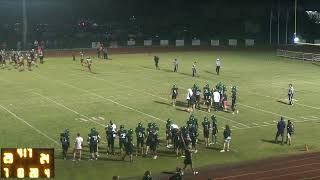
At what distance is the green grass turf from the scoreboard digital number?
30.7 feet

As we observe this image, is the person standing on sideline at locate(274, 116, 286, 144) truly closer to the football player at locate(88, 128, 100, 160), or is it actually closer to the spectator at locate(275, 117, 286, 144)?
the spectator at locate(275, 117, 286, 144)

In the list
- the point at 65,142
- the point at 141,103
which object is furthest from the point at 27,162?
the point at 141,103

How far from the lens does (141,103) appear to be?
36.5 meters

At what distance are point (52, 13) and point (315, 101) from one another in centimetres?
6493

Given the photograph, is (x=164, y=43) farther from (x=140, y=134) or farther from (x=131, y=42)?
(x=140, y=134)

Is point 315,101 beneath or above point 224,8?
beneath

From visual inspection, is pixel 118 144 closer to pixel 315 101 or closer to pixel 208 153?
pixel 208 153

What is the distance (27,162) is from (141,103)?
2427 centimetres

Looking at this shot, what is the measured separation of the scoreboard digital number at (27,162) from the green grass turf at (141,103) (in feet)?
30.7

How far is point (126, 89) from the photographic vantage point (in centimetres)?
4153

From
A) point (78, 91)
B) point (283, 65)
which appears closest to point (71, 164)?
point (78, 91)

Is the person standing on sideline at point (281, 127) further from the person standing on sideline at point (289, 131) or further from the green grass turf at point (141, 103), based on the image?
the green grass turf at point (141, 103)

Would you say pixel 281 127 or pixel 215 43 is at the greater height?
pixel 215 43

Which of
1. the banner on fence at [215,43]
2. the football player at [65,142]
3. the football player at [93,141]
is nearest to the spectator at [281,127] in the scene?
the football player at [93,141]
